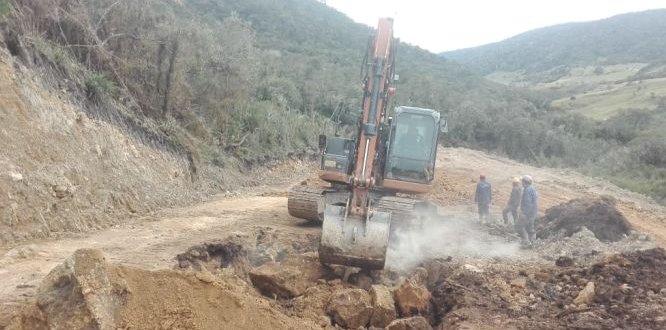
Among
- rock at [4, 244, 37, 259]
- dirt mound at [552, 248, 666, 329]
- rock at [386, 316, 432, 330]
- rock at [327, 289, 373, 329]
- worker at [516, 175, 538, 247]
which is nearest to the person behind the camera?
rock at [386, 316, 432, 330]

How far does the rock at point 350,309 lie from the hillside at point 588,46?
93.0m

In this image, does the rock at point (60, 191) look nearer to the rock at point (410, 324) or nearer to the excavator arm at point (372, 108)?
the excavator arm at point (372, 108)

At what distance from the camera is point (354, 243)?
723cm

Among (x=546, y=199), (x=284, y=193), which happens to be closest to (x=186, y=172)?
(x=284, y=193)

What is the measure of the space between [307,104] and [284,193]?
1291 centimetres

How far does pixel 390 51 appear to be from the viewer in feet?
32.2

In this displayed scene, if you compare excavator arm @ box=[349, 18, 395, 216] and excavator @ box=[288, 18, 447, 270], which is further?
excavator arm @ box=[349, 18, 395, 216]

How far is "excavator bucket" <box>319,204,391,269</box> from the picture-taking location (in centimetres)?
723

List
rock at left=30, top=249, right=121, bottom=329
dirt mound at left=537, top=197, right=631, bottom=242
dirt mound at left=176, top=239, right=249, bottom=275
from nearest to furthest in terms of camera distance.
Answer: rock at left=30, top=249, right=121, bottom=329, dirt mound at left=176, top=239, right=249, bottom=275, dirt mound at left=537, top=197, right=631, bottom=242

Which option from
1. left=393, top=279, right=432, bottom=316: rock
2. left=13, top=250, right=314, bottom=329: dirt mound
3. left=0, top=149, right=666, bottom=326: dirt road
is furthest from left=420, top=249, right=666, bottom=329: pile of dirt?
left=0, top=149, right=666, bottom=326: dirt road

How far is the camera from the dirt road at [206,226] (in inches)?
275

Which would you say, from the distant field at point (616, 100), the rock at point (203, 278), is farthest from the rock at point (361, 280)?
the distant field at point (616, 100)

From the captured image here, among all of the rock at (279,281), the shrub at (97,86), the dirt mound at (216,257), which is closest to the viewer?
the rock at (279,281)

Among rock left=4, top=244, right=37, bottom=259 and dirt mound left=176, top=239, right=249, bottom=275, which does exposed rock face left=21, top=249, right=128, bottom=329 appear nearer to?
dirt mound left=176, top=239, right=249, bottom=275
